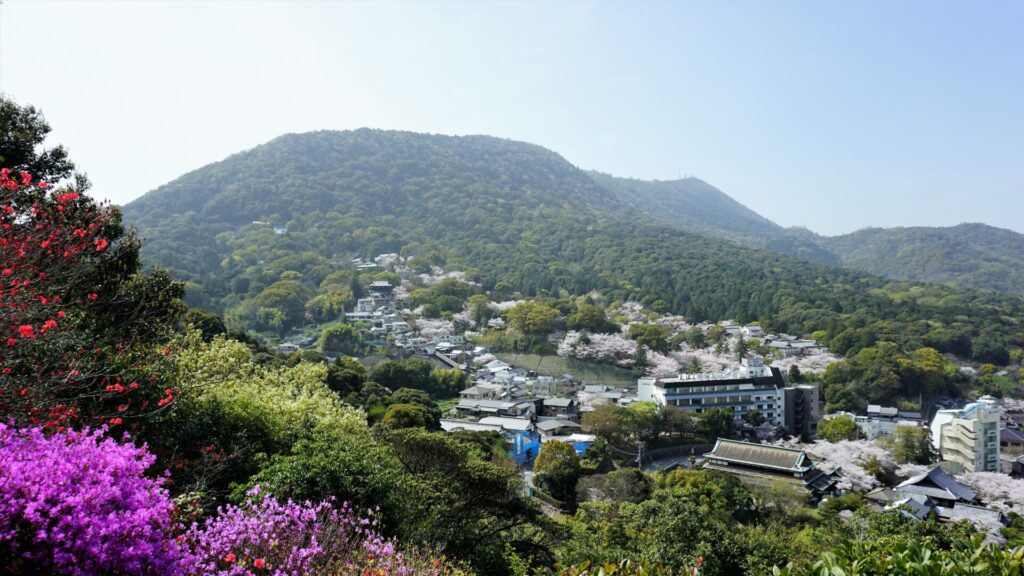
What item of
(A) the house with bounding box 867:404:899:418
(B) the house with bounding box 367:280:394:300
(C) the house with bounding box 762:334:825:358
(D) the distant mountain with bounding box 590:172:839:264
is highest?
(D) the distant mountain with bounding box 590:172:839:264

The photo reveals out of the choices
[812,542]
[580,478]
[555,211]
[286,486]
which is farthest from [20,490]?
[555,211]

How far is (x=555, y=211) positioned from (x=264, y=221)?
3688 centimetres

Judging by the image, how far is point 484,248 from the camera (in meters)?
58.6

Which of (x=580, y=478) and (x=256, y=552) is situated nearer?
(x=256, y=552)

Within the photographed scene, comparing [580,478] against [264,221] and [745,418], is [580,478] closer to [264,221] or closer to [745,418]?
[745,418]

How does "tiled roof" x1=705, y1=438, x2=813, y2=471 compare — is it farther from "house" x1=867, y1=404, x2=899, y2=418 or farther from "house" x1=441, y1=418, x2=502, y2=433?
"house" x1=867, y1=404, x2=899, y2=418

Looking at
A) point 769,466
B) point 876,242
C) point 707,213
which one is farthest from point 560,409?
point 707,213

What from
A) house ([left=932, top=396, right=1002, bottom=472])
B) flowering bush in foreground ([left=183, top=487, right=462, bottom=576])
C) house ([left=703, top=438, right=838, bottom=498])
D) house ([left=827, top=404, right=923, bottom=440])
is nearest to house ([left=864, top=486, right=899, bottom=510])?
house ([left=703, top=438, right=838, bottom=498])

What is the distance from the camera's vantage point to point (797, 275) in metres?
55.1

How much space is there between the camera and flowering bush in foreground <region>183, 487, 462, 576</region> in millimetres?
3012

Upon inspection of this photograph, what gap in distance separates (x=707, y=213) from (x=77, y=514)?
479 feet

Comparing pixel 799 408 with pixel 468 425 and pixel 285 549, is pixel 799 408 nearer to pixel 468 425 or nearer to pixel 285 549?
pixel 468 425

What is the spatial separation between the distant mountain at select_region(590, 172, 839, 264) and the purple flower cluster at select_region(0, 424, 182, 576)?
344 feet

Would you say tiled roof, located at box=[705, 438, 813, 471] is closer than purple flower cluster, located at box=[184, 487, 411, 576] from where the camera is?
No
